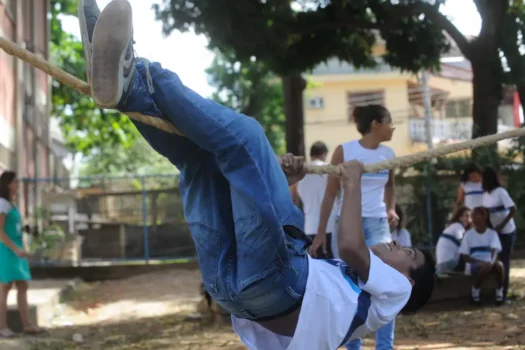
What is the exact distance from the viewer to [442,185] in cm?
1374

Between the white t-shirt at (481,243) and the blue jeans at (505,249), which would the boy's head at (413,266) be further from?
the blue jeans at (505,249)

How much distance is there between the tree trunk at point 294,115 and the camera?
54.3ft

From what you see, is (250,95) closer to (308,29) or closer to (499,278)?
(308,29)

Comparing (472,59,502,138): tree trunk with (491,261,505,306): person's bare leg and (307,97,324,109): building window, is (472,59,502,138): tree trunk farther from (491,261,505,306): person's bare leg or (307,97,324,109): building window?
(307,97,324,109): building window

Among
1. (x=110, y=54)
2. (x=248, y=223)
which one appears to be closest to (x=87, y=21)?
(x=110, y=54)

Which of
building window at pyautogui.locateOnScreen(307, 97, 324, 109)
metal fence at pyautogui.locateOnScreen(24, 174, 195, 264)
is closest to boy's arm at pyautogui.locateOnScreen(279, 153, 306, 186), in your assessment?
metal fence at pyautogui.locateOnScreen(24, 174, 195, 264)

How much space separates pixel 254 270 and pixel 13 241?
199 inches

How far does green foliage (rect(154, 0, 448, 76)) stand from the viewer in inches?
521

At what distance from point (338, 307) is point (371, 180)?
7.47ft

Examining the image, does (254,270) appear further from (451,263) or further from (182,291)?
(182,291)

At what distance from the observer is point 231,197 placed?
3.71m

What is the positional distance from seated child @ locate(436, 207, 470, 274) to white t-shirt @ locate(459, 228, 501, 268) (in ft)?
1.01

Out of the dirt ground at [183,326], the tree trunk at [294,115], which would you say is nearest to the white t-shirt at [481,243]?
the dirt ground at [183,326]

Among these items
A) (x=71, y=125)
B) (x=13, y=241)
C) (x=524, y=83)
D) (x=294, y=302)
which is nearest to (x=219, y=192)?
(x=294, y=302)
